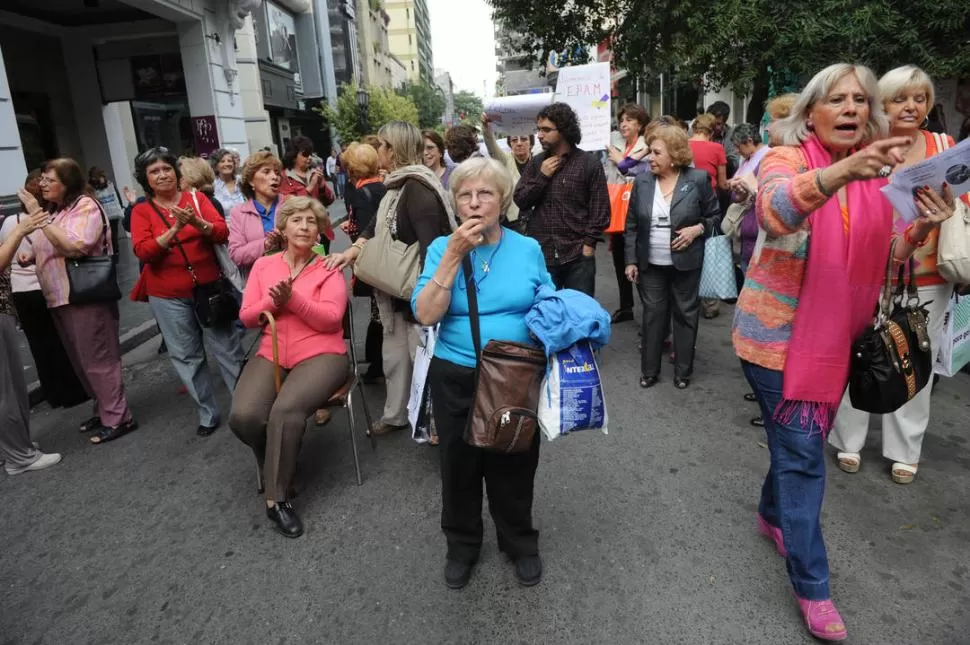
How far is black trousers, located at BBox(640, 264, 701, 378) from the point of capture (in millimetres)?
4828

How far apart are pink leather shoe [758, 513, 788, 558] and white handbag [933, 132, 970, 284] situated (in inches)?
57.1

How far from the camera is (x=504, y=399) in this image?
2262mm

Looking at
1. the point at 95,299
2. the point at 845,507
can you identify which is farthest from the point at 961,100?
the point at 95,299

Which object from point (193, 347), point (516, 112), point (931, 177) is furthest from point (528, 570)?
point (516, 112)

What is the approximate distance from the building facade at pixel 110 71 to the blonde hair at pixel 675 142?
32.1ft

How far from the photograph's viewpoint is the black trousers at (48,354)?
4.95 m

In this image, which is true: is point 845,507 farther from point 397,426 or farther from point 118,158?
point 118,158

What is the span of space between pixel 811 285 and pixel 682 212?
265cm

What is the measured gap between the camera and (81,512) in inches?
141

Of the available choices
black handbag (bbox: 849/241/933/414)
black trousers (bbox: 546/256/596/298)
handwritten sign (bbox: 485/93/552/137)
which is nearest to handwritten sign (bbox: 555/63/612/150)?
handwritten sign (bbox: 485/93/552/137)

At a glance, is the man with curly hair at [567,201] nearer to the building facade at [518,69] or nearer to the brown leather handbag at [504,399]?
the brown leather handbag at [504,399]

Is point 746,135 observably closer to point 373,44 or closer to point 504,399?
point 504,399

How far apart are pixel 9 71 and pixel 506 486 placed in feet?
45.4

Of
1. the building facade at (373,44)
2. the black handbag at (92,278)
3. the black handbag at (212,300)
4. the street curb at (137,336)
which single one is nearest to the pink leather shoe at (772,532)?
the black handbag at (212,300)
